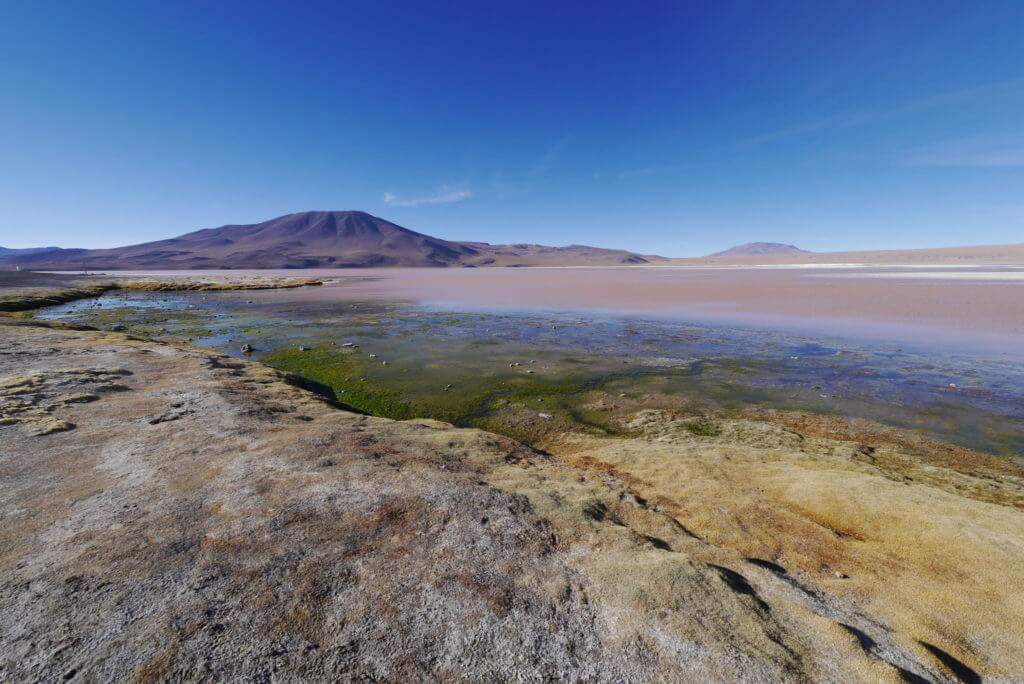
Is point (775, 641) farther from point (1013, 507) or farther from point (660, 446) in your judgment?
point (1013, 507)

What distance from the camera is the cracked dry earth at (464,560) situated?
3.31m

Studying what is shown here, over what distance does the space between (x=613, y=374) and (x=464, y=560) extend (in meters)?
11.7

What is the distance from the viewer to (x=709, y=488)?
736 cm

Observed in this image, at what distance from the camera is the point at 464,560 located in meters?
4.55

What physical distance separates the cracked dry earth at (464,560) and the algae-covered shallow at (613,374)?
11.1ft

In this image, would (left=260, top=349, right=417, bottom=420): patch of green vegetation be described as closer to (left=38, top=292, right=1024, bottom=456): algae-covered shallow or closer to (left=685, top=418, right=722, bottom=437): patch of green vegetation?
(left=38, top=292, right=1024, bottom=456): algae-covered shallow

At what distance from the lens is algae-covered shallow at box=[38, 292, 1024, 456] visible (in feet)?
37.8

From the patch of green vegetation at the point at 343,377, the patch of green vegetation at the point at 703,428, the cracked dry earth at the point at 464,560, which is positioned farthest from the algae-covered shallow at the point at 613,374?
the cracked dry earth at the point at 464,560

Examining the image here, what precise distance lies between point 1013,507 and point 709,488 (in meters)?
4.98

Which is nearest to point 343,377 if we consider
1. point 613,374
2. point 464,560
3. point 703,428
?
point 613,374

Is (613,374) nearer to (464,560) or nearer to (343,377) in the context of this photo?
(343,377)

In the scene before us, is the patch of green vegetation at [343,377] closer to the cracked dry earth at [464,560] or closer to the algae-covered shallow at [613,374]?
the algae-covered shallow at [613,374]

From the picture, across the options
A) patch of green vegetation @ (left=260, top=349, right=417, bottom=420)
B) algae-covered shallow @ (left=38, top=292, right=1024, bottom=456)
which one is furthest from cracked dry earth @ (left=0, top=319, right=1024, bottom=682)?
patch of green vegetation @ (left=260, top=349, right=417, bottom=420)

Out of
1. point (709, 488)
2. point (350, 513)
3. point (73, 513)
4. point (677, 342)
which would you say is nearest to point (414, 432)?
point (350, 513)
